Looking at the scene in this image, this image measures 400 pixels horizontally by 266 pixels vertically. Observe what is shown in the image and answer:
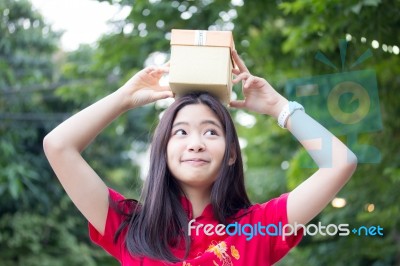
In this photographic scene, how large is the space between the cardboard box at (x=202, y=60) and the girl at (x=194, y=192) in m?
0.08

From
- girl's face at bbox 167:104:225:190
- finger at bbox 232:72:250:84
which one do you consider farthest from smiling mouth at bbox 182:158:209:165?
finger at bbox 232:72:250:84

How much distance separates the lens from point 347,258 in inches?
288

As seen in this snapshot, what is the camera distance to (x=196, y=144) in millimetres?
2307

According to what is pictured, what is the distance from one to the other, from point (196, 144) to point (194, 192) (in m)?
0.21

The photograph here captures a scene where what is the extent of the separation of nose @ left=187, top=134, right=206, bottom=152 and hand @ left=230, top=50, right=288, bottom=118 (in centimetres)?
30

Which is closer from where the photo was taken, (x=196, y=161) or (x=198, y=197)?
(x=196, y=161)

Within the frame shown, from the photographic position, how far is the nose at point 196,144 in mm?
2307

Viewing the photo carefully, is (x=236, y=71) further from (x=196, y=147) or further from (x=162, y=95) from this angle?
(x=196, y=147)

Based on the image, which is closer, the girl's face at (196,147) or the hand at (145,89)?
the girl's face at (196,147)

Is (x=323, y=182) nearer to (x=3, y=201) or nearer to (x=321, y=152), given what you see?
(x=321, y=152)

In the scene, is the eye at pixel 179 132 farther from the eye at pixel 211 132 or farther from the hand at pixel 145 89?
the hand at pixel 145 89

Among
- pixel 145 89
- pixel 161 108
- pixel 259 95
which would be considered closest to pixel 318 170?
pixel 259 95

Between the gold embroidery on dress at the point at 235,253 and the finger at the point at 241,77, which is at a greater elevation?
the finger at the point at 241,77

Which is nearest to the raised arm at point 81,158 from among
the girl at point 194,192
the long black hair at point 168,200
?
the girl at point 194,192
